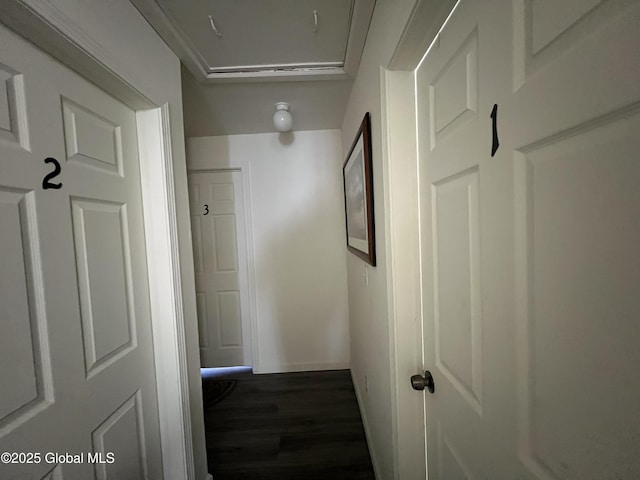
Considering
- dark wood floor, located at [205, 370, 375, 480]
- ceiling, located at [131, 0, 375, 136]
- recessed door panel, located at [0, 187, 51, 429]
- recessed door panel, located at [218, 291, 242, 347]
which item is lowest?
dark wood floor, located at [205, 370, 375, 480]

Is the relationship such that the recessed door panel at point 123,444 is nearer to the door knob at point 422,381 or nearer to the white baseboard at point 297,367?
the door knob at point 422,381

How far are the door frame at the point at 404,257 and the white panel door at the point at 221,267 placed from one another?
1758mm

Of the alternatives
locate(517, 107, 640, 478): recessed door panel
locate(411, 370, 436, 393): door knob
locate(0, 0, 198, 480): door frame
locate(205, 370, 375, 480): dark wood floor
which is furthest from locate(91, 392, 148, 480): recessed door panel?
locate(517, 107, 640, 478): recessed door panel

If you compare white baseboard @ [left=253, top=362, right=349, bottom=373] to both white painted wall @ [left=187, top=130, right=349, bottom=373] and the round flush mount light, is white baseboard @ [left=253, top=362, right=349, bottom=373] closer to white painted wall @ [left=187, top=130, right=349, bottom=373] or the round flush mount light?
white painted wall @ [left=187, top=130, right=349, bottom=373]

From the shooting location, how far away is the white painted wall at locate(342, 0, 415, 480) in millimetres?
830

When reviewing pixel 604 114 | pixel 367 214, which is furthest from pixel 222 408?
pixel 604 114

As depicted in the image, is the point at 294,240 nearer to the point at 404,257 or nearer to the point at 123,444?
the point at 404,257

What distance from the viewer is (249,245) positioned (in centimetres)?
226

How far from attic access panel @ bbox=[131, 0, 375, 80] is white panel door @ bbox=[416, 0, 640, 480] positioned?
67 cm

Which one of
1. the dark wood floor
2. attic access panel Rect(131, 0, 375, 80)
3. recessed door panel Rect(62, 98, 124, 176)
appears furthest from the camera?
the dark wood floor

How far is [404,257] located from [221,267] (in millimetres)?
2032

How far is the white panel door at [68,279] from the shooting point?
1.97 ft

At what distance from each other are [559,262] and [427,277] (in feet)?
1.38

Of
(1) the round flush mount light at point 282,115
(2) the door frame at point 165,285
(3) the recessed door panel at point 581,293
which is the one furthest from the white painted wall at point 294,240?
(3) the recessed door panel at point 581,293
